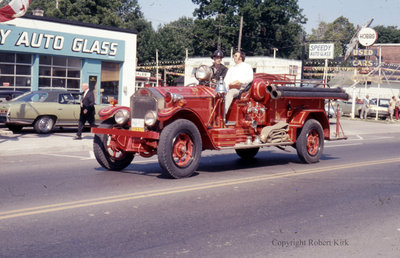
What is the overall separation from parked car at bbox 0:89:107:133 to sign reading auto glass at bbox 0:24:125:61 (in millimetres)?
6769

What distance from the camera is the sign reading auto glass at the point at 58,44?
2334cm

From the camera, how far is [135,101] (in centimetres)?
897

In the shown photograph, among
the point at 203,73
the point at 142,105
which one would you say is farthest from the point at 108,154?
the point at 203,73

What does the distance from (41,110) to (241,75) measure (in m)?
9.57

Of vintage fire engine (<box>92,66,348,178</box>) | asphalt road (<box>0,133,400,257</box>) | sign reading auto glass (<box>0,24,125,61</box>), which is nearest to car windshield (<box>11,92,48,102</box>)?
sign reading auto glass (<box>0,24,125,61</box>)

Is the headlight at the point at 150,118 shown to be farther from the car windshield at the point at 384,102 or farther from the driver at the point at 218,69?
the car windshield at the point at 384,102

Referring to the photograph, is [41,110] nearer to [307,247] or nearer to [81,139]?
[81,139]

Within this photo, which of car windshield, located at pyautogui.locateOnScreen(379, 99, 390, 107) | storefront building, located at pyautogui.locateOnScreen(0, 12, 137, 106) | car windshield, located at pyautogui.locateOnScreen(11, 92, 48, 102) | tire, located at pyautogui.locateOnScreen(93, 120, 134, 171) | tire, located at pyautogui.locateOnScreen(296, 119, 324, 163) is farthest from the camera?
car windshield, located at pyautogui.locateOnScreen(379, 99, 390, 107)

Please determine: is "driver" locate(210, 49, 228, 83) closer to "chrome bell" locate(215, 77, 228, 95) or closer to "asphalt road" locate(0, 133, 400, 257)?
"chrome bell" locate(215, 77, 228, 95)

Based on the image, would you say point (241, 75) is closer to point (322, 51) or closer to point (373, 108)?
point (373, 108)

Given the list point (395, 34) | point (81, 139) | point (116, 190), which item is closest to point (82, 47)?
point (81, 139)

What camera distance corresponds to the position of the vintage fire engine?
336 inches

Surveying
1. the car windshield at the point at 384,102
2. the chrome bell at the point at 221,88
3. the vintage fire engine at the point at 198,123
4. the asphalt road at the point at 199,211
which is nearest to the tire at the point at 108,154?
the vintage fire engine at the point at 198,123

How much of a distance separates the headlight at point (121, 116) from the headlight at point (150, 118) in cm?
62
